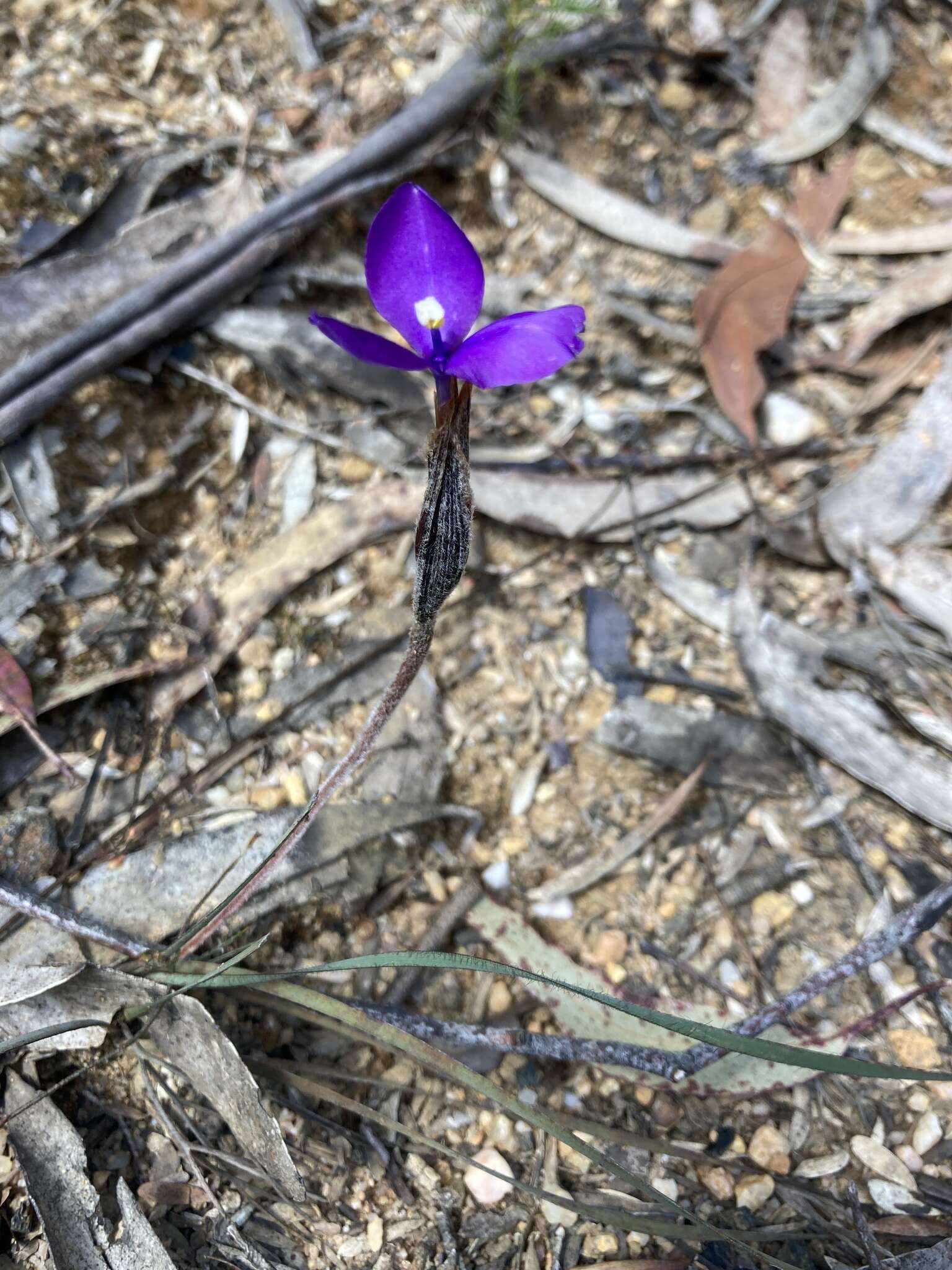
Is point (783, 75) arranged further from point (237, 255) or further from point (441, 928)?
point (441, 928)

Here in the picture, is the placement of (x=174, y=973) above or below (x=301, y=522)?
below

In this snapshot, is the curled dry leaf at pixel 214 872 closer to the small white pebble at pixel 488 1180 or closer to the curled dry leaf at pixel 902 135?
the small white pebble at pixel 488 1180

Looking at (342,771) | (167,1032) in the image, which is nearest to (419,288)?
(342,771)

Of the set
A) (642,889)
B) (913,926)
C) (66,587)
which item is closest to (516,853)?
(642,889)

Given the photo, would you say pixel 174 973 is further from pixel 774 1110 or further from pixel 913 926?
pixel 913 926

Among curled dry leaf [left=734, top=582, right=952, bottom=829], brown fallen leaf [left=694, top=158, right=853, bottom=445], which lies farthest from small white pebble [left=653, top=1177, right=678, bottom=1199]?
brown fallen leaf [left=694, top=158, right=853, bottom=445]

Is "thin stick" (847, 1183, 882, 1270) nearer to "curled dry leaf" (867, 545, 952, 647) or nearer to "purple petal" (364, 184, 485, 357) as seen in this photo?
"curled dry leaf" (867, 545, 952, 647)
